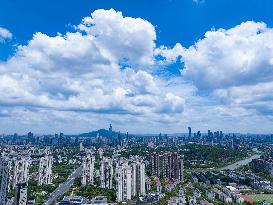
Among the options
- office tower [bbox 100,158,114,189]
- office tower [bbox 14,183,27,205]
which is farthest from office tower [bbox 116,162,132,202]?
office tower [bbox 14,183,27,205]

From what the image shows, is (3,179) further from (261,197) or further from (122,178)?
(261,197)

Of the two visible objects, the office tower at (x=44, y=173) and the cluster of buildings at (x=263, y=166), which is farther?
the cluster of buildings at (x=263, y=166)

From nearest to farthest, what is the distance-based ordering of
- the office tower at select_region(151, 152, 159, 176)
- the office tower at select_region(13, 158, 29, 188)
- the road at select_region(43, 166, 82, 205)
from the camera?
the road at select_region(43, 166, 82, 205)
the office tower at select_region(13, 158, 29, 188)
the office tower at select_region(151, 152, 159, 176)

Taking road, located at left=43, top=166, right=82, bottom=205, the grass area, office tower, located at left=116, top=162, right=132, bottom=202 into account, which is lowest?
the grass area

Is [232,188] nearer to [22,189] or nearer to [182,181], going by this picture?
[182,181]

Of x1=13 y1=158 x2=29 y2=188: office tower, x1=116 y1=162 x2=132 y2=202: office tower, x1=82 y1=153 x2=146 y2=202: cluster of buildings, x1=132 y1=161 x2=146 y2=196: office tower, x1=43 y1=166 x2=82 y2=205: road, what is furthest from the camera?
x1=13 y1=158 x2=29 y2=188: office tower

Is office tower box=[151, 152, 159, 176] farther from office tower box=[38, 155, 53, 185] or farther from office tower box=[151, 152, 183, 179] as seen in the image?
office tower box=[38, 155, 53, 185]

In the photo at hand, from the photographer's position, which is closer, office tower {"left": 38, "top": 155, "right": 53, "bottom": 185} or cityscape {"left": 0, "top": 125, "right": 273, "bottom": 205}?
cityscape {"left": 0, "top": 125, "right": 273, "bottom": 205}

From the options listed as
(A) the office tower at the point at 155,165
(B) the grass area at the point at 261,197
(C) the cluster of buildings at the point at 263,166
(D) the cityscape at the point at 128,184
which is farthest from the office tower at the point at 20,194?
(C) the cluster of buildings at the point at 263,166

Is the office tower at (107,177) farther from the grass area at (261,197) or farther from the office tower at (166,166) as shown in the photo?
the grass area at (261,197)
